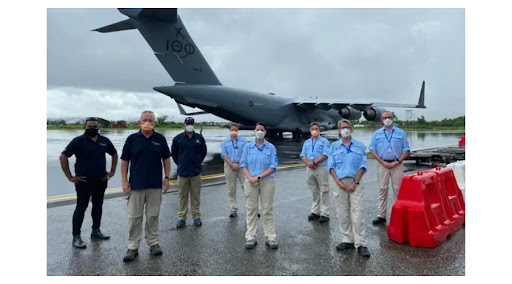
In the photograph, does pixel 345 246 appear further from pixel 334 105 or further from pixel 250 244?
pixel 334 105

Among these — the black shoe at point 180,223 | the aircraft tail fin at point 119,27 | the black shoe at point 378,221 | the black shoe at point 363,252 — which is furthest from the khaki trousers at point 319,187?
the aircraft tail fin at point 119,27

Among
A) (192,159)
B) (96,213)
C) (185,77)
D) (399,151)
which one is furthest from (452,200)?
(185,77)

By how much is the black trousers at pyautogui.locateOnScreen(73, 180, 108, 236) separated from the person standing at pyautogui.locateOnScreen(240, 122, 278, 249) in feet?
6.72

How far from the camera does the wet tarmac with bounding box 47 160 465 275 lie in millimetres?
3562

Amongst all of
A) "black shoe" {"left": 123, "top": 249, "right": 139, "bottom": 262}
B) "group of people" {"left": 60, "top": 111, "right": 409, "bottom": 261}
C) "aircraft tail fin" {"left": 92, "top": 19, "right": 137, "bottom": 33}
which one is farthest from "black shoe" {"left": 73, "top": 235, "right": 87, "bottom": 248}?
"aircraft tail fin" {"left": 92, "top": 19, "right": 137, "bottom": 33}

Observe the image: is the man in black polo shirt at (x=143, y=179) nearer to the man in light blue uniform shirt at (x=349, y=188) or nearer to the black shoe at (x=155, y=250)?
the black shoe at (x=155, y=250)

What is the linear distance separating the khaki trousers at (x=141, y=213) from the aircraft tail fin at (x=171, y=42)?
1404cm

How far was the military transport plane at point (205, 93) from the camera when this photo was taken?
17.5m

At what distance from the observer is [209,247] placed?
165 inches

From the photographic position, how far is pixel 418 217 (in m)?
4.21

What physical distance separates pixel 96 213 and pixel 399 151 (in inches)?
187

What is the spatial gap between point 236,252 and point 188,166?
183cm

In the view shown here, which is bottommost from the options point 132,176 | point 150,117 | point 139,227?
point 139,227

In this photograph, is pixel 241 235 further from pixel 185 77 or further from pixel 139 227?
pixel 185 77
